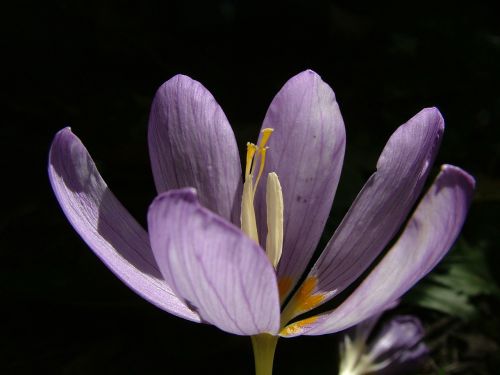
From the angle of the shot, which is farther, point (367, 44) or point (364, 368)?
point (367, 44)

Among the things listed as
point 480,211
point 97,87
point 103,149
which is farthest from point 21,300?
point 480,211

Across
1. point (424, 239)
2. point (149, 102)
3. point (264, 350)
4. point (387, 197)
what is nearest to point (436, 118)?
point (387, 197)

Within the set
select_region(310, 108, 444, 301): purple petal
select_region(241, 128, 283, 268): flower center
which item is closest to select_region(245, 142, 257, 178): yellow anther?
select_region(241, 128, 283, 268): flower center

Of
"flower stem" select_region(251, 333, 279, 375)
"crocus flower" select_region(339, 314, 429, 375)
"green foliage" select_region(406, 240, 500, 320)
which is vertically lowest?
"crocus flower" select_region(339, 314, 429, 375)

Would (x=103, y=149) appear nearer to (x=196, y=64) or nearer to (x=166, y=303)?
(x=196, y=64)

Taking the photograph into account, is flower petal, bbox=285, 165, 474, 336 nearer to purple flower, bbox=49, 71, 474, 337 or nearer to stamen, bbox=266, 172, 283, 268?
purple flower, bbox=49, 71, 474, 337

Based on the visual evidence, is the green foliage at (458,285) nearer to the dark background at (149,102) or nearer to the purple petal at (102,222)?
the dark background at (149,102)

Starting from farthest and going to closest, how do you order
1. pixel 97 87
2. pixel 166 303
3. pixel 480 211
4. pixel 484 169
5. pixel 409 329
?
1. pixel 484 169
2. pixel 480 211
3. pixel 97 87
4. pixel 409 329
5. pixel 166 303
